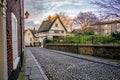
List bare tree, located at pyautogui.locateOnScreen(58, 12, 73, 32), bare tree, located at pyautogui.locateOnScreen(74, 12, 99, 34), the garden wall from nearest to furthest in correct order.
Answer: the garden wall
bare tree, located at pyautogui.locateOnScreen(74, 12, 99, 34)
bare tree, located at pyautogui.locateOnScreen(58, 12, 73, 32)

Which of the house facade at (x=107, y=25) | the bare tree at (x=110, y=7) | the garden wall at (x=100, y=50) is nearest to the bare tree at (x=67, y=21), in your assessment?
the house facade at (x=107, y=25)

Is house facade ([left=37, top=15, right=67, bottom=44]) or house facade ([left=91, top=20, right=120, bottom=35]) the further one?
house facade ([left=37, top=15, right=67, bottom=44])

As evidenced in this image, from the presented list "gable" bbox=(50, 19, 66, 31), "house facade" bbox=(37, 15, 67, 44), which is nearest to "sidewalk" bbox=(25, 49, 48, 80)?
"house facade" bbox=(37, 15, 67, 44)

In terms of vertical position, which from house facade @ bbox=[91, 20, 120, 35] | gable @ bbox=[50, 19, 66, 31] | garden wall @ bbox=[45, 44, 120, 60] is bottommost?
garden wall @ bbox=[45, 44, 120, 60]

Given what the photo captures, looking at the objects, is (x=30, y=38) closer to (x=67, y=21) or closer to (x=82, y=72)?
(x=67, y=21)

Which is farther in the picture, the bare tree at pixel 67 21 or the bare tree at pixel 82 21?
the bare tree at pixel 67 21

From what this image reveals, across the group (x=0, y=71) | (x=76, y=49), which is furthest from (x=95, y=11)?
(x=0, y=71)

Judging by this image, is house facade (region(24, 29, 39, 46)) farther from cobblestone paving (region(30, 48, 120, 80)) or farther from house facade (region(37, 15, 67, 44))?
cobblestone paving (region(30, 48, 120, 80))

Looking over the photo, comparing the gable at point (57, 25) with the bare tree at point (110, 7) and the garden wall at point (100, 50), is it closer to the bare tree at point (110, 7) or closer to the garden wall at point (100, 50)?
the garden wall at point (100, 50)

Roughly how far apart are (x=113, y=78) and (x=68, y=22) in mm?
58004

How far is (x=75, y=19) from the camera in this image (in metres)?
56.8

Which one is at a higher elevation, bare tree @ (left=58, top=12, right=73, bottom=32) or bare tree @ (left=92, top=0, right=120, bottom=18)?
bare tree @ (left=58, top=12, right=73, bottom=32)

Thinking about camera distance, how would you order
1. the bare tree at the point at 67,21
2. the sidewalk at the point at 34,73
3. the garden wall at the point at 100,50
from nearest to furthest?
1. the sidewalk at the point at 34,73
2. the garden wall at the point at 100,50
3. the bare tree at the point at 67,21

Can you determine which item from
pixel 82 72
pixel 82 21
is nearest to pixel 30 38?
pixel 82 21
